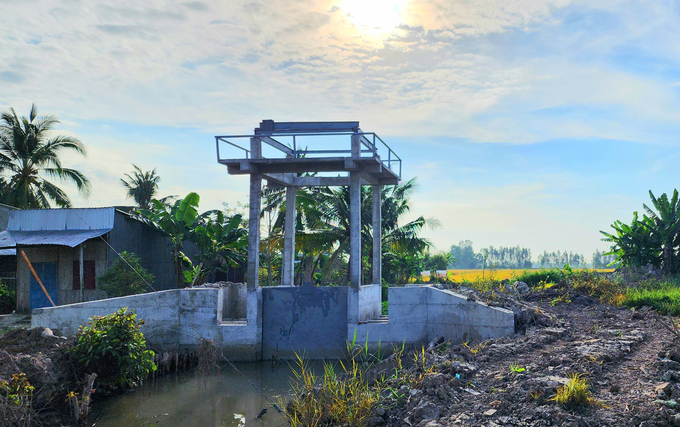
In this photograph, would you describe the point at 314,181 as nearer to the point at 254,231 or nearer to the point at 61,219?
the point at 254,231

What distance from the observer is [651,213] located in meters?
24.0

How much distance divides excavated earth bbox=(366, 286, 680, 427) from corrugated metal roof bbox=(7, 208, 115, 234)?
45.5ft

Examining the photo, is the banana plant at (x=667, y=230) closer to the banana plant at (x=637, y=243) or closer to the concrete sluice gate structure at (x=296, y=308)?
the banana plant at (x=637, y=243)

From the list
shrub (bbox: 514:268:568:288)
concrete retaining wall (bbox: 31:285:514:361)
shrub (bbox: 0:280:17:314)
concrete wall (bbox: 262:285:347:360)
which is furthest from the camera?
shrub (bbox: 514:268:568:288)

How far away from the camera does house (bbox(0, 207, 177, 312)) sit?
20.6 m

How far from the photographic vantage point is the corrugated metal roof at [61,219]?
20922 millimetres

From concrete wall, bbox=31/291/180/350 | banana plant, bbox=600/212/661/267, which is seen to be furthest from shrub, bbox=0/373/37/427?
banana plant, bbox=600/212/661/267

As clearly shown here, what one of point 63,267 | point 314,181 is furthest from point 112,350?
point 63,267

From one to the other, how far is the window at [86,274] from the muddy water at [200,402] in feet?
25.8

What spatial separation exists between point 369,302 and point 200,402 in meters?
6.39

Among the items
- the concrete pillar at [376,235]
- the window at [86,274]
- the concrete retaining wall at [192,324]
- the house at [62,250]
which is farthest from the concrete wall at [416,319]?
the window at [86,274]

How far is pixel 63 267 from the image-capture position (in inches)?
823

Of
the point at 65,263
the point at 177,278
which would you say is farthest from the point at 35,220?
the point at 177,278

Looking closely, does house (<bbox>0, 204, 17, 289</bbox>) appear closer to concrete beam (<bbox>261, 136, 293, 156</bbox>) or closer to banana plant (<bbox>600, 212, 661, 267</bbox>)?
concrete beam (<bbox>261, 136, 293, 156</bbox>)
